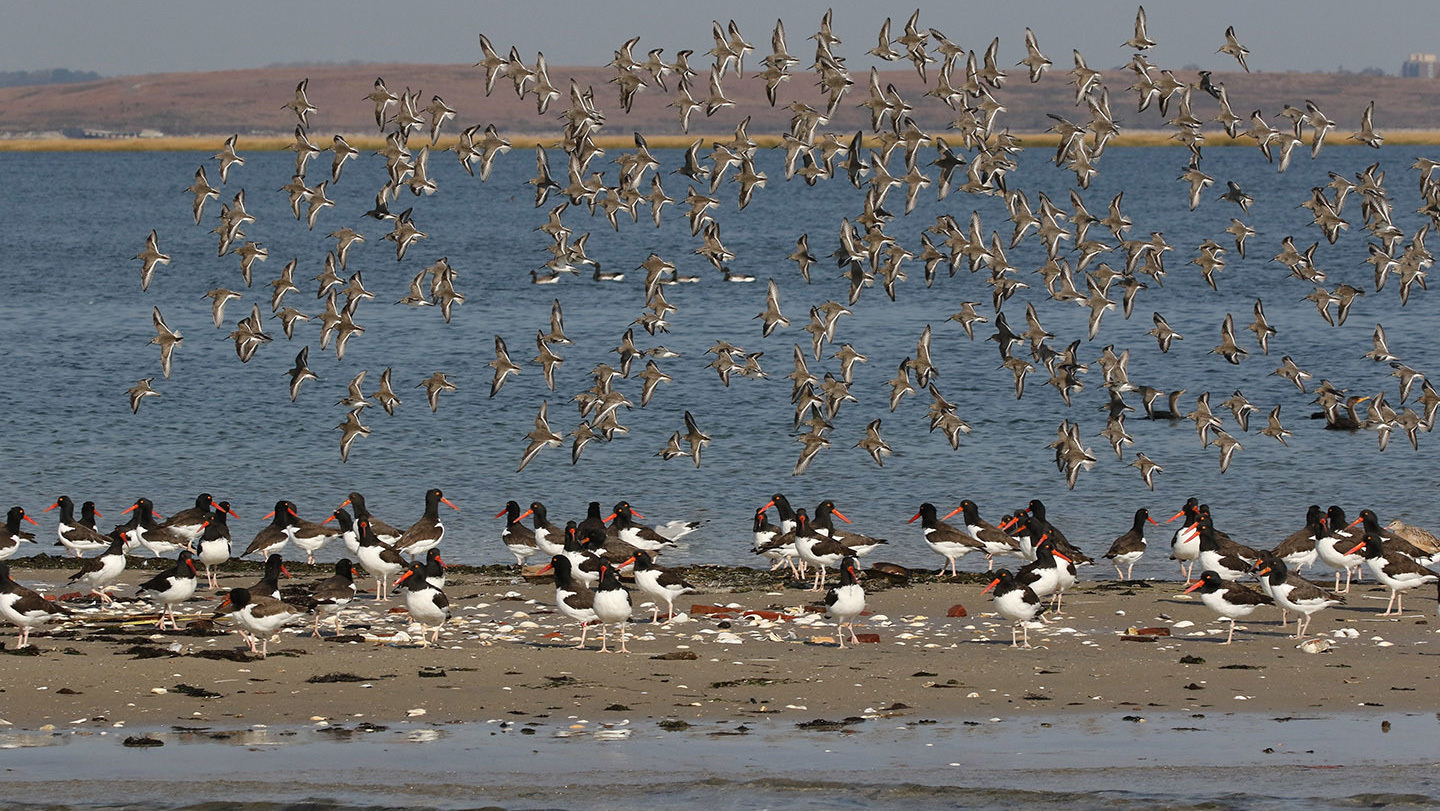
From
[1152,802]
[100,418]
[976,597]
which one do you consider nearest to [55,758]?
[1152,802]

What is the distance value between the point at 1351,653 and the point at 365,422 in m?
29.8

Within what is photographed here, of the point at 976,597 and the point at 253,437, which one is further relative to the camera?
the point at 253,437

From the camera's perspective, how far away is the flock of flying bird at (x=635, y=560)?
→ 2095 centimetres

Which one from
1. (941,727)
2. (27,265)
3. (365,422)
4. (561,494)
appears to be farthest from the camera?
(27,265)

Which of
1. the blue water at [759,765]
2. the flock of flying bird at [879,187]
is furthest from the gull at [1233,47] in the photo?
the blue water at [759,765]

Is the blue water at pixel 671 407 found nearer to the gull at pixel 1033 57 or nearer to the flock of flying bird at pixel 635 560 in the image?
the flock of flying bird at pixel 635 560

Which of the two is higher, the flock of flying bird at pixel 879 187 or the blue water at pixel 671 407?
the flock of flying bird at pixel 879 187

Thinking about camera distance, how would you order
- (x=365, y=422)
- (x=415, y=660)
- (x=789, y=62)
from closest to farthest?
(x=415, y=660) < (x=789, y=62) < (x=365, y=422)

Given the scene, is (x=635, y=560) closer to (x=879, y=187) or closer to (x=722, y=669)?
(x=722, y=669)

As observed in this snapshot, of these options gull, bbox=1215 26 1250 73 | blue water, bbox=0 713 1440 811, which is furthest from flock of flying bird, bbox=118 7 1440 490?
blue water, bbox=0 713 1440 811

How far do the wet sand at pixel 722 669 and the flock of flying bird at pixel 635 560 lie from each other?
1.28ft

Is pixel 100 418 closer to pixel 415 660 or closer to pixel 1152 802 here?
pixel 415 660

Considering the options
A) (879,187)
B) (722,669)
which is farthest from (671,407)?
(722,669)

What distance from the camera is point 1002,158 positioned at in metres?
31.3
